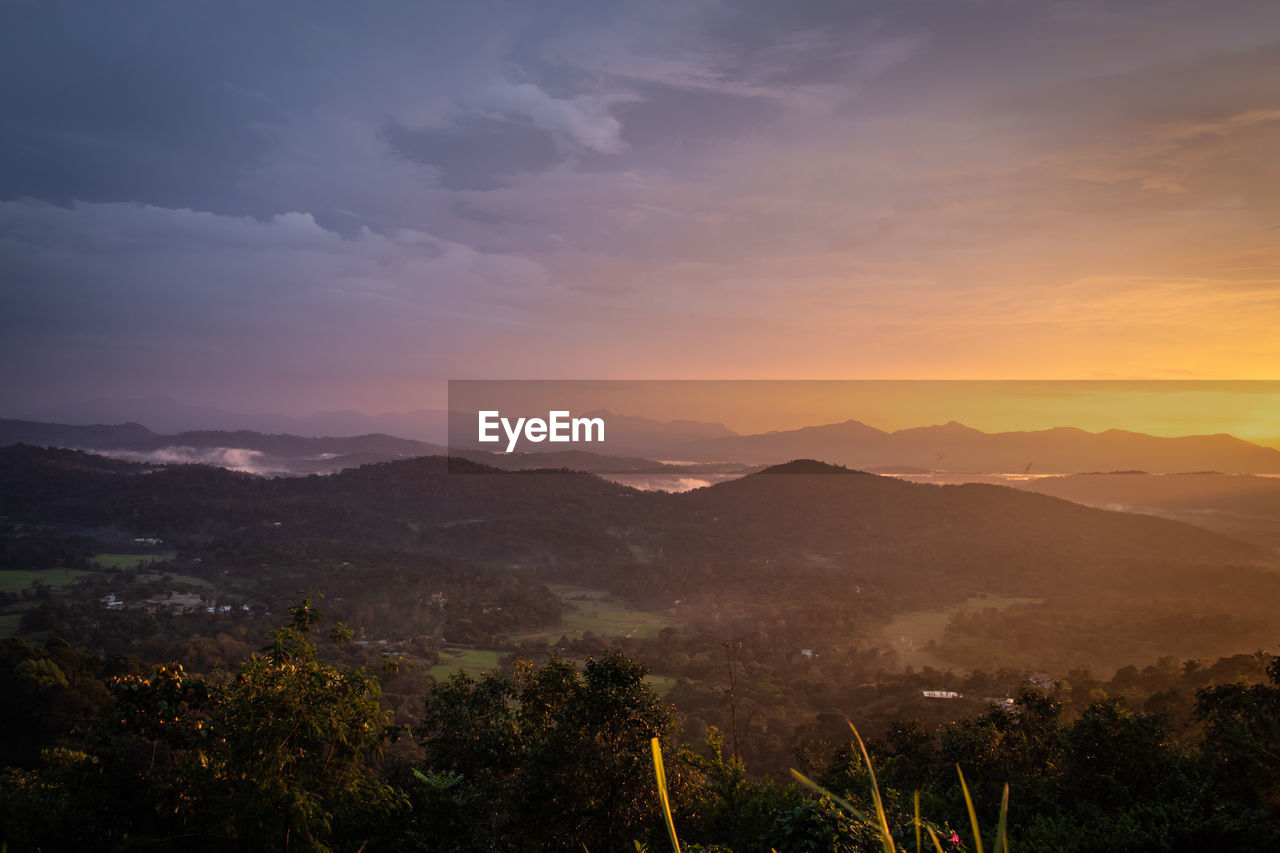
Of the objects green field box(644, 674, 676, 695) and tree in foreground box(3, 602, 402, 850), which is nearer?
tree in foreground box(3, 602, 402, 850)

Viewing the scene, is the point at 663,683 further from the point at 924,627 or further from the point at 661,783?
the point at 661,783

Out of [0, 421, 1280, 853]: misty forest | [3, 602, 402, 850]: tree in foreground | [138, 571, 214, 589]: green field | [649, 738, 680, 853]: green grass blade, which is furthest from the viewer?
[138, 571, 214, 589]: green field

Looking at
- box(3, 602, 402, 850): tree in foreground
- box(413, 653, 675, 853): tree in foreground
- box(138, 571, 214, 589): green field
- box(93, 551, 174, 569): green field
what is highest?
box(3, 602, 402, 850): tree in foreground

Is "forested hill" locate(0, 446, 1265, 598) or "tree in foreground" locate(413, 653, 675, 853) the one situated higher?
"tree in foreground" locate(413, 653, 675, 853)

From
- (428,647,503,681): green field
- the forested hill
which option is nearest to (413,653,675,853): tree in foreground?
(428,647,503,681): green field

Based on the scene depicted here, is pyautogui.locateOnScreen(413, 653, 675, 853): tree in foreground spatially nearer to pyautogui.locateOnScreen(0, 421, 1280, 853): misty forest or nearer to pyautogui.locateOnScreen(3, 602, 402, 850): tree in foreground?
pyautogui.locateOnScreen(0, 421, 1280, 853): misty forest

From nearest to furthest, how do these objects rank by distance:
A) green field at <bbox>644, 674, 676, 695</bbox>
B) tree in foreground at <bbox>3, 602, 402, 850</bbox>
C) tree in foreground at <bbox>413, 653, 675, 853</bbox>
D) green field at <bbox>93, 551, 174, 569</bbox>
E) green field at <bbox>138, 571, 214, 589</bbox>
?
tree in foreground at <bbox>3, 602, 402, 850</bbox>, tree in foreground at <bbox>413, 653, 675, 853</bbox>, green field at <bbox>644, 674, 676, 695</bbox>, green field at <bbox>138, 571, 214, 589</bbox>, green field at <bbox>93, 551, 174, 569</bbox>

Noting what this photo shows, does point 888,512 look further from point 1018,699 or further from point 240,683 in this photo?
point 240,683
